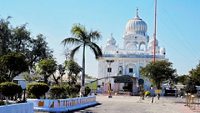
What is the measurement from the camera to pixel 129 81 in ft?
272

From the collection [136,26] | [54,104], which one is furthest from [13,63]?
[136,26]

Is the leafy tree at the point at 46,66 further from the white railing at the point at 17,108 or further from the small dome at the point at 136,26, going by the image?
the small dome at the point at 136,26

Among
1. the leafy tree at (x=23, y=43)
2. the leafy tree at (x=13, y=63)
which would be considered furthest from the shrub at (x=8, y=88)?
the leafy tree at (x=23, y=43)

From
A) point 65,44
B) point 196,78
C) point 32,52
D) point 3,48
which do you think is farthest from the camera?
point 196,78

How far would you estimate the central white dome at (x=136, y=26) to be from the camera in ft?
345

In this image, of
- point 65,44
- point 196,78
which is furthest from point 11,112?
point 196,78

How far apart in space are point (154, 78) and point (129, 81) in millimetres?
20083

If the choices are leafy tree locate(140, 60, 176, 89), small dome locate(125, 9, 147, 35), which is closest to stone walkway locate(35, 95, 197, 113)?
leafy tree locate(140, 60, 176, 89)

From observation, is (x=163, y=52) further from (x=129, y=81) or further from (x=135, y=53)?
(x=129, y=81)

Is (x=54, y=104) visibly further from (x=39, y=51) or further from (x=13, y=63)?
(x=39, y=51)

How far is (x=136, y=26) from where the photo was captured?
105 meters

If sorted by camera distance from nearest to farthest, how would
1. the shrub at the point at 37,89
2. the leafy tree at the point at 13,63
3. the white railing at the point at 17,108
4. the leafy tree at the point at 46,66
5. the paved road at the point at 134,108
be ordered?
the white railing at the point at 17,108 < the shrub at the point at 37,89 < the paved road at the point at 134,108 < the leafy tree at the point at 13,63 < the leafy tree at the point at 46,66

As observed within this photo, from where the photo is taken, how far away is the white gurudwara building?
100438mm

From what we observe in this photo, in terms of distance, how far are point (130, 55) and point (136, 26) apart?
8.32m
